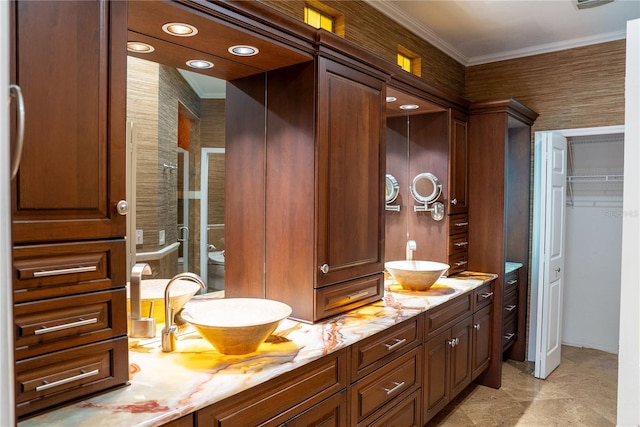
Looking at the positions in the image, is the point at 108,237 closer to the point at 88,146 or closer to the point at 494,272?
the point at 88,146

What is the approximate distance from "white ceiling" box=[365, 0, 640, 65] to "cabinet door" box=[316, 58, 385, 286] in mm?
1057

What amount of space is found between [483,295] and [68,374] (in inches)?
112

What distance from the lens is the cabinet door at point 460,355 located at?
288cm

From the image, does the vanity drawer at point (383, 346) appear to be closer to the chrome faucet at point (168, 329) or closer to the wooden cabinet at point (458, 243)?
the chrome faucet at point (168, 329)

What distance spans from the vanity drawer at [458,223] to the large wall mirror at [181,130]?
1.89m

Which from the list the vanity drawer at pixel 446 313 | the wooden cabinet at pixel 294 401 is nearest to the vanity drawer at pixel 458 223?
the vanity drawer at pixel 446 313

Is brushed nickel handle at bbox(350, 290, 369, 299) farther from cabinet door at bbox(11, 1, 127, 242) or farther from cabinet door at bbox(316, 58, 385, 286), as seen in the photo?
cabinet door at bbox(11, 1, 127, 242)

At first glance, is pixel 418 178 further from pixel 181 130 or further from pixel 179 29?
pixel 179 29

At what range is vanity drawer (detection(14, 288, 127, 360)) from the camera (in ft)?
3.64

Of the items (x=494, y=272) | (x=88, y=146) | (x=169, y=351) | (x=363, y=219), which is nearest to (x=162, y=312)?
(x=169, y=351)

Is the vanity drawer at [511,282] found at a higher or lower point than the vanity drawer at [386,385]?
higher

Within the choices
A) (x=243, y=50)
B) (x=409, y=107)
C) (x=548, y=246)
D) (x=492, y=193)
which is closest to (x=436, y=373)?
(x=492, y=193)

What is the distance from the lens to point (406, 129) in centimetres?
343

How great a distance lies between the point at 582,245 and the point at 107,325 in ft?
14.7
